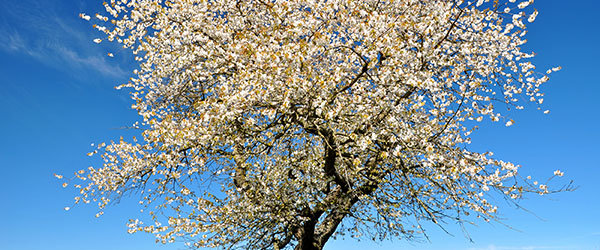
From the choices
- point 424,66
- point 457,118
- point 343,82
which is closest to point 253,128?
point 343,82

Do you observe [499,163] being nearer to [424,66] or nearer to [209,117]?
[424,66]

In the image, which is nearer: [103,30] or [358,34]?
[358,34]

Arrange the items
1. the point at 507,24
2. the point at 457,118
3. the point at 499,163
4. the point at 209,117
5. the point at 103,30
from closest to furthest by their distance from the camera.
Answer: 1. the point at 209,117
2. the point at 499,163
3. the point at 507,24
4. the point at 457,118
5. the point at 103,30

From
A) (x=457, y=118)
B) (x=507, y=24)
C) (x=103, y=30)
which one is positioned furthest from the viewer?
(x=103, y=30)

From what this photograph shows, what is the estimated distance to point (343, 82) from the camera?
30.1 feet

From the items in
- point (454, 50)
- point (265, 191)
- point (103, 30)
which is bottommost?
point (265, 191)

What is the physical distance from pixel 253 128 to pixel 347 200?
3.25m

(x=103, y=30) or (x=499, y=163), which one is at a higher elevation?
(x=103, y=30)

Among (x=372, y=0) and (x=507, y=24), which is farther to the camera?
(x=372, y=0)

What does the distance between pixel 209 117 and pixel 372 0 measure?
5.59m

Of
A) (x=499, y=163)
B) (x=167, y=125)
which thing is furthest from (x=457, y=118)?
(x=167, y=125)

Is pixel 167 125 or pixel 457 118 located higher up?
pixel 457 118

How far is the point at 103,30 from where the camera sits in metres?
11.1

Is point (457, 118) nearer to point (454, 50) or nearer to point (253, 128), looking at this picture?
point (454, 50)
